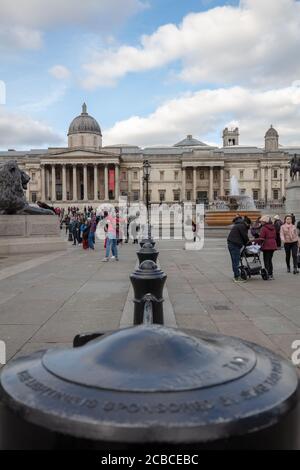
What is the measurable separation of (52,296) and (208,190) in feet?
347

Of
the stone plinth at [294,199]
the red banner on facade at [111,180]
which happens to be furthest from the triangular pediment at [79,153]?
the stone plinth at [294,199]

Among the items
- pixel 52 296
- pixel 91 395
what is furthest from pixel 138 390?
pixel 52 296

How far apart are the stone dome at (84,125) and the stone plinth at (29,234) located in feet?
322

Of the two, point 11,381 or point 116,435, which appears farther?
point 11,381

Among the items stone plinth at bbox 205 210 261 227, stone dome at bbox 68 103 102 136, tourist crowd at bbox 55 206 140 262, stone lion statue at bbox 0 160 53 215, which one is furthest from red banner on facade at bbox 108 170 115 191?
stone lion statue at bbox 0 160 53 215

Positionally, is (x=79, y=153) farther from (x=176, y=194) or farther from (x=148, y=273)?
(x=148, y=273)

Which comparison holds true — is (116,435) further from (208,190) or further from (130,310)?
(208,190)

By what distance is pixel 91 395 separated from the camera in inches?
50.3

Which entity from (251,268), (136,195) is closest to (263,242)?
(251,268)

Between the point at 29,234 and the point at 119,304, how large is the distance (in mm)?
13113

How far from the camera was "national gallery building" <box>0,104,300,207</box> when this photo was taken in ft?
350

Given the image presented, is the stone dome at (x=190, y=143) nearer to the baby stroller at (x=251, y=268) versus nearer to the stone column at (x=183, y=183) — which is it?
the stone column at (x=183, y=183)

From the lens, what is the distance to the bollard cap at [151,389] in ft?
3.80

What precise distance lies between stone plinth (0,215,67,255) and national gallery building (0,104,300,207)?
278ft
